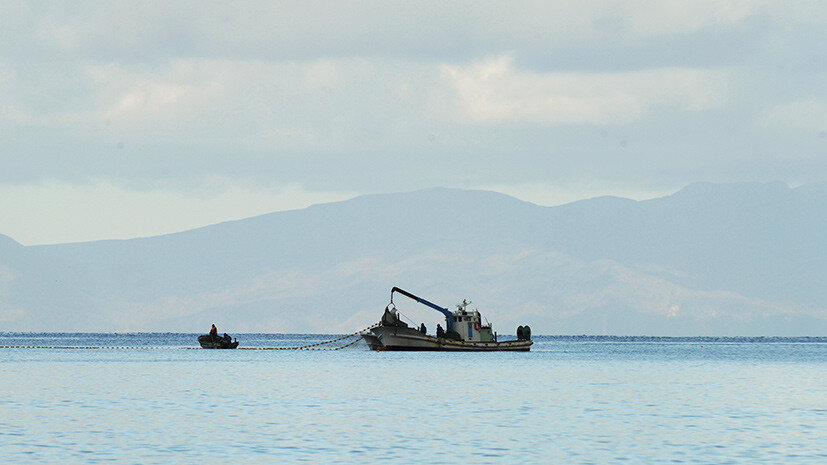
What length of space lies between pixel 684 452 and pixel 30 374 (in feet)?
232

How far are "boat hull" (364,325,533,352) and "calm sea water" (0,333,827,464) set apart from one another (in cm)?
5256

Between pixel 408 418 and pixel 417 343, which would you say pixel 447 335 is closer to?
pixel 417 343

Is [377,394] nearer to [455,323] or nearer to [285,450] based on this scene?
[285,450]

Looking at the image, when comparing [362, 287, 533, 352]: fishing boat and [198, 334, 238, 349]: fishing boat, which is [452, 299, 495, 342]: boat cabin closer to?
[362, 287, 533, 352]: fishing boat

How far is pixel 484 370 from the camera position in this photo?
115 metres

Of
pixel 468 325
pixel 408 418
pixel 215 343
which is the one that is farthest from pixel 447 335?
pixel 408 418

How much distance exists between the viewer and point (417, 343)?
162500 millimetres

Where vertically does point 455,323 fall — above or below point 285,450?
above

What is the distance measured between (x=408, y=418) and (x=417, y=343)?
102m

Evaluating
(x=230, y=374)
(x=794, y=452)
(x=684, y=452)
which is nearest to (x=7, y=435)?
(x=684, y=452)

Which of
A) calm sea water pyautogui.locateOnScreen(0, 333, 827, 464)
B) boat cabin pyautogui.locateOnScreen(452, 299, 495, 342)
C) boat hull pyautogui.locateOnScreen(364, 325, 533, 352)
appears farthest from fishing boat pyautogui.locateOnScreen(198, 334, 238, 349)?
calm sea water pyautogui.locateOnScreen(0, 333, 827, 464)

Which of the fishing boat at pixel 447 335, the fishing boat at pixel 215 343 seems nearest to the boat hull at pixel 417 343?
the fishing boat at pixel 447 335

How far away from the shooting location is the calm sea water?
4603 centimetres

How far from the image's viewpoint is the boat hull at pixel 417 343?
15839 centimetres
